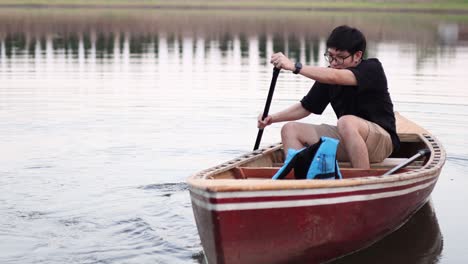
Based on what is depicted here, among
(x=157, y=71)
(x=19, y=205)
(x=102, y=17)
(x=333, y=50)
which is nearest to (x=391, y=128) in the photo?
(x=333, y=50)

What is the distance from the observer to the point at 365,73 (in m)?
9.55

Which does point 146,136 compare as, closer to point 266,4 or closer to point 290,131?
point 290,131

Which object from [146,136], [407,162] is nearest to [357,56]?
[407,162]

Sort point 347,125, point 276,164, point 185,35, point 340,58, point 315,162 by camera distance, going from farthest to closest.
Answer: point 185,35 < point 276,164 < point 340,58 < point 347,125 < point 315,162

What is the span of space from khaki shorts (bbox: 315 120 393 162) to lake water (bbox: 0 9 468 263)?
34.6 inches

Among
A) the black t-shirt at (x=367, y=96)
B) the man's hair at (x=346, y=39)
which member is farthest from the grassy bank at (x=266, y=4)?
the man's hair at (x=346, y=39)

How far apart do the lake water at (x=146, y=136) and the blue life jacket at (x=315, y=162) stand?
843mm

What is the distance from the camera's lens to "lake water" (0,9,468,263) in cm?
970

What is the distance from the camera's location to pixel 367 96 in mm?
9789

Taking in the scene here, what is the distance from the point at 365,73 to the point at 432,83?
15155mm

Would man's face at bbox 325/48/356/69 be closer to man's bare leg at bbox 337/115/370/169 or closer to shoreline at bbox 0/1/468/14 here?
man's bare leg at bbox 337/115/370/169

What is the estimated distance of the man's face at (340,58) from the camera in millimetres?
9641

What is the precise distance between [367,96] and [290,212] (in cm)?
219

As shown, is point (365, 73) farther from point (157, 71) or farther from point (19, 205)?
point (157, 71)
